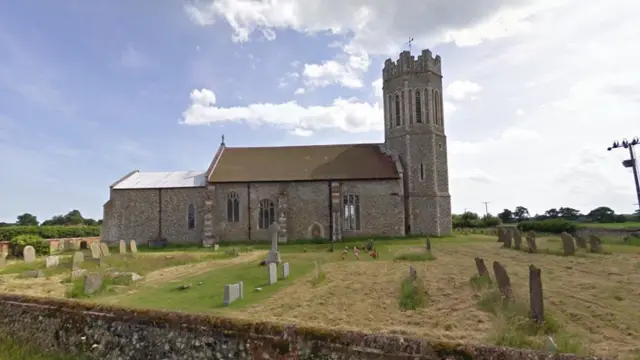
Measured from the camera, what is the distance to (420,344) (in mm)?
3189

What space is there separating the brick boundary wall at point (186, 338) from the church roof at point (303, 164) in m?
22.8

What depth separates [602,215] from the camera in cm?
5775

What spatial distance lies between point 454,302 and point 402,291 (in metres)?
1.42

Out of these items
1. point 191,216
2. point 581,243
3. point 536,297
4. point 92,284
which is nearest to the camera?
point 536,297

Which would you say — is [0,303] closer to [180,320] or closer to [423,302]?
[180,320]

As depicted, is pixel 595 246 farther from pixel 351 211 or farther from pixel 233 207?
pixel 233 207

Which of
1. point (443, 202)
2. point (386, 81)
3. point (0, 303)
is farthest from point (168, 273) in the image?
point (386, 81)

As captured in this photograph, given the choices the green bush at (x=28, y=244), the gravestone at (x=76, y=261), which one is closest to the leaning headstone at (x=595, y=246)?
the gravestone at (x=76, y=261)

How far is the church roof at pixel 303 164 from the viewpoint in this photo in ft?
92.5

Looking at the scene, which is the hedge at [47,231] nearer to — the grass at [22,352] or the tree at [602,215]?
the grass at [22,352]

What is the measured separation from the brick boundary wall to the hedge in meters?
34.5

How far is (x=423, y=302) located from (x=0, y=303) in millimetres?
8000

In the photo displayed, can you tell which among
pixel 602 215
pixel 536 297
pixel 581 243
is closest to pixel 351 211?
pixel 581 243

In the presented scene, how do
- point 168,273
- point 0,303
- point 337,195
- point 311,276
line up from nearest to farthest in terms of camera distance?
point 0,303 → point 311,276 → point 168,273 → point 337,195
